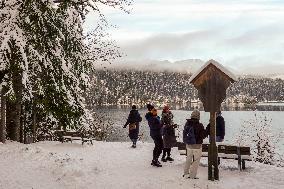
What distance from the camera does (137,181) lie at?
31.7ft

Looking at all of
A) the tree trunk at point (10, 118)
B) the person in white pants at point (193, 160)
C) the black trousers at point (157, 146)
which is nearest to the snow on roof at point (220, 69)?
the person in white pants at point (193, 160)

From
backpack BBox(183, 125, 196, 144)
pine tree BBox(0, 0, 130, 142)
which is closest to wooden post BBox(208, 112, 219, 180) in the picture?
backpack BBox(183, 125, 196, 144)

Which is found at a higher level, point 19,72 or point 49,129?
point 19,72

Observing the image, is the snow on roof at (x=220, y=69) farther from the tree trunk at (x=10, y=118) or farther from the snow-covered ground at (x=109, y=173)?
the tree trunk at (x=10, y=118)

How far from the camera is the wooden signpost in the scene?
10.1 metres

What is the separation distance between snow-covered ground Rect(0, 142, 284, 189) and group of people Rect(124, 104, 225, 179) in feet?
1.26

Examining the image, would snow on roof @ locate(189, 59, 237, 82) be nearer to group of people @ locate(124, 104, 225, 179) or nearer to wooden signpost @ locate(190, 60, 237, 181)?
wooden signpost @ locate(190, 60, 237, 181)

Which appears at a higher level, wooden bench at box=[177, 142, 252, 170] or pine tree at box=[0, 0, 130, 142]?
pine tree at box=[0, 0, 130, 142]

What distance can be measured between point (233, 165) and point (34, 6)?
7.43m

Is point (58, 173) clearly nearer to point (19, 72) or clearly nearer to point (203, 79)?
point (19, 72)

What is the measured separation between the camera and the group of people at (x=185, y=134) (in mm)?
10188

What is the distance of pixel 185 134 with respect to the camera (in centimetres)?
1030

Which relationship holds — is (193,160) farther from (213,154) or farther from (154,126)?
(154,126)

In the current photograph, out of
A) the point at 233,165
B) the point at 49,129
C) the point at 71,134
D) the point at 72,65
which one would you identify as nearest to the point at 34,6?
the point at 72,65
